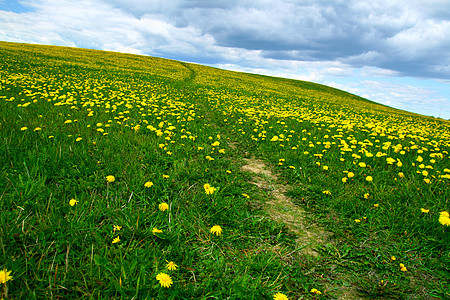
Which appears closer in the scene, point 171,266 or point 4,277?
point 4,277

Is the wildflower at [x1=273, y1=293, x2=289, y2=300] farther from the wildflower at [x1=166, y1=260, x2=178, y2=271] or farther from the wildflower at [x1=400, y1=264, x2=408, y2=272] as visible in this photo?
the wildflower at [x1=400, y1=264, x2=408, y2=272]

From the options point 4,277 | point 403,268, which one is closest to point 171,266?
point 4,277

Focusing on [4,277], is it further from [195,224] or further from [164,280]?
[195,224]

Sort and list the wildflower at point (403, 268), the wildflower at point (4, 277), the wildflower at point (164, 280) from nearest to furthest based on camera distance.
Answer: the wildflower at point (4, 277)
the wildflower at point (164, 280)
the wildflower at point (403, 268)

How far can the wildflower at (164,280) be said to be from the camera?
159 centimetres

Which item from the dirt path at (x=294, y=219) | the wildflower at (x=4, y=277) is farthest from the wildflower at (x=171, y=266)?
the dirt path at (x=294, y=219)

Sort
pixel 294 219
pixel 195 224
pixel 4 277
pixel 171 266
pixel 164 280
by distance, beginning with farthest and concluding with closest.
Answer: pixel 294 219 < pixel 195 224 < pixel 171 266 < pixel 164 280 < pixel 4 277

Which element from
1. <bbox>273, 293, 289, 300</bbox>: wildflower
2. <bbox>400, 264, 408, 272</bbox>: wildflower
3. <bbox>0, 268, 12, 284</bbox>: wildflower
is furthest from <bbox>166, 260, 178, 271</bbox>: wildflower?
<bbox>400, 264, 408, 272</bbox>: wildflower

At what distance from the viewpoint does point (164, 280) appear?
63.6 inches

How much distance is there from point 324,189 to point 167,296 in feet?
8.76

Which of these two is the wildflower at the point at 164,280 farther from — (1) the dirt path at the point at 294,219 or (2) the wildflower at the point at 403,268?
(2) the wildflower at the point at 403,268

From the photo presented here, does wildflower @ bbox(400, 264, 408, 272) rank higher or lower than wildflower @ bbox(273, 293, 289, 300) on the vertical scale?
higher

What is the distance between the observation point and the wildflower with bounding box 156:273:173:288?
1.59 m

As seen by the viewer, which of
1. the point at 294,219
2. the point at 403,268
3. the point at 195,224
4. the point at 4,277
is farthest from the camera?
the point at 294,219
